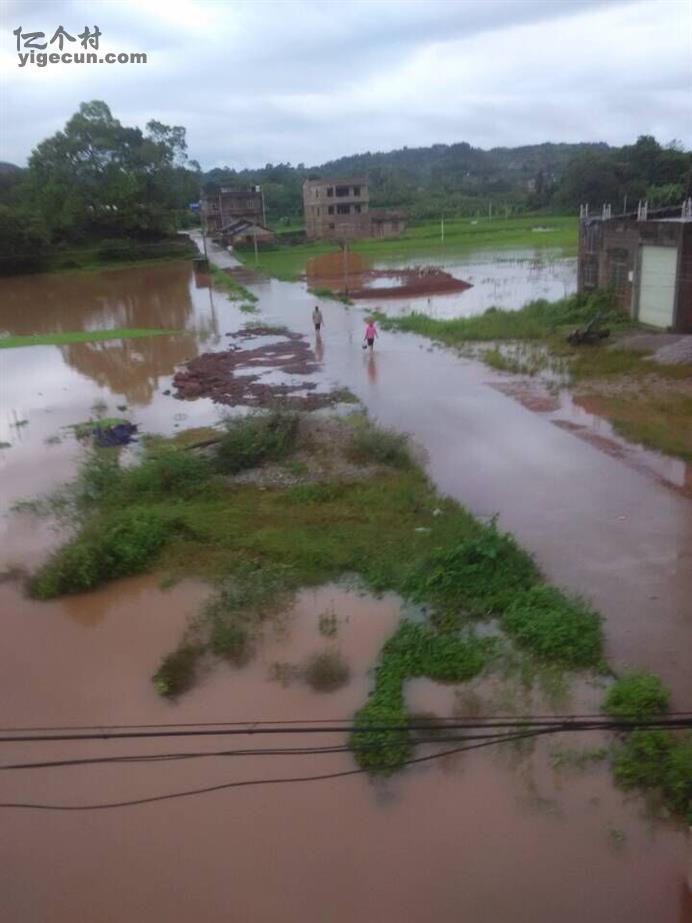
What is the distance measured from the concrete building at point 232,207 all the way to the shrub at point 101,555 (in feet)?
250

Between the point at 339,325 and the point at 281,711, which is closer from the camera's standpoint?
the point at 281,711

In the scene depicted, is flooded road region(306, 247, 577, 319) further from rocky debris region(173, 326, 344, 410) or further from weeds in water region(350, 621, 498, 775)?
weeds in water region(350, 621, 498, 775)

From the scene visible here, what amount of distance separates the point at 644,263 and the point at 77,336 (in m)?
23.6

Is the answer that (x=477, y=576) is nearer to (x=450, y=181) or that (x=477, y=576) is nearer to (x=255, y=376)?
(x=255, y=376)

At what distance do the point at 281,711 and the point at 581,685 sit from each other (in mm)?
3259

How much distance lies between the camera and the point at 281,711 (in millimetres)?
8031

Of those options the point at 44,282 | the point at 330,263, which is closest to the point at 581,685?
the point at 330,263

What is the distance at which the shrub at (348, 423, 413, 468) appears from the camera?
1423 cm

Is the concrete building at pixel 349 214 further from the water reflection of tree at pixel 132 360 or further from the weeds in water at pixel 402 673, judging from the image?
the weeds in water at pixel 402 673

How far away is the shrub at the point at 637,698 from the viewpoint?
7.30 meters

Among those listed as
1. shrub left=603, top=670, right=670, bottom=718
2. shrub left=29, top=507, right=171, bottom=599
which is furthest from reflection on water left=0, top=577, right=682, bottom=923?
shrub left=29, top=507, right=171, bottom=599

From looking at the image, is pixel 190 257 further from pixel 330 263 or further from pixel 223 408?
pixel 223 408

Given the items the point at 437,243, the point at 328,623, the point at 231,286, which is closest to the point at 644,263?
the point at 328,623

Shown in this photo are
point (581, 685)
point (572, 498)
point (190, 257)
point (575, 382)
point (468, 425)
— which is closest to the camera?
point (581, 685)
